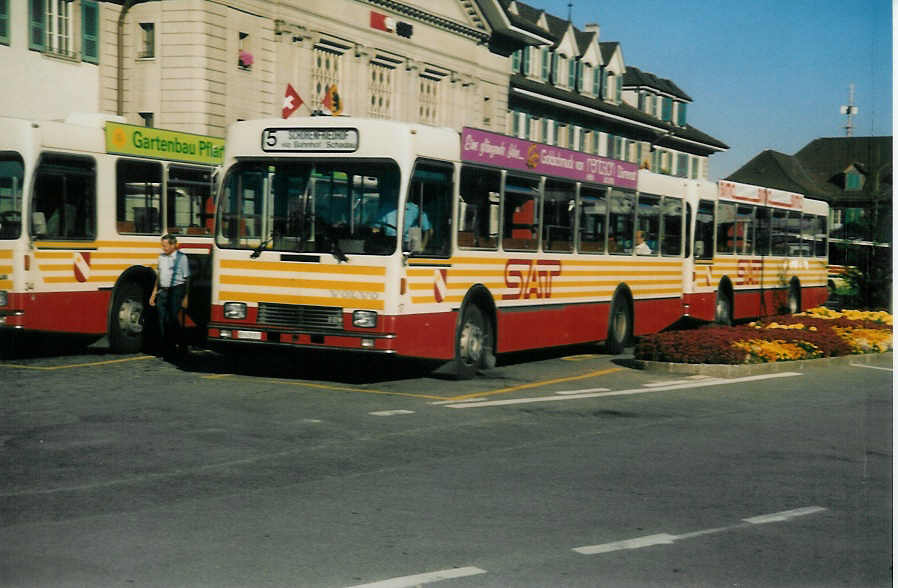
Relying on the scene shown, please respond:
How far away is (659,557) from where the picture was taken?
6660mm

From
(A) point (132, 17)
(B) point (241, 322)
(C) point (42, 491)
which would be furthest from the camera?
(A) point (132, 17)

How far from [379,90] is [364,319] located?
31.1 metres

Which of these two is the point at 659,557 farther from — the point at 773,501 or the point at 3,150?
the point at 3,150

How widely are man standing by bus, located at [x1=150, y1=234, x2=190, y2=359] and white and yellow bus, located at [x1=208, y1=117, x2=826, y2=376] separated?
231 cm

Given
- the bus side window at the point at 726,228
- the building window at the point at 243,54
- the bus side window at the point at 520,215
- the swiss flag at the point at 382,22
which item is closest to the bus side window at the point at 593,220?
the bus side window at the point at 520,215

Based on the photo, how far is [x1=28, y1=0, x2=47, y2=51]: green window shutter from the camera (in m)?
24.3

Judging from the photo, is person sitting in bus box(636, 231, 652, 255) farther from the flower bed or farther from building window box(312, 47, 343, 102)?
building window box(312, 47, 343, 102)

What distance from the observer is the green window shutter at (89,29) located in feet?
99.9

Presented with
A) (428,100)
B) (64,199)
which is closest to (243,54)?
(428,100)

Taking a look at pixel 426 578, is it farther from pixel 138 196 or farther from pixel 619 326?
pixel 619 326

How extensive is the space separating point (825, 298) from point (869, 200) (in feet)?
23.8

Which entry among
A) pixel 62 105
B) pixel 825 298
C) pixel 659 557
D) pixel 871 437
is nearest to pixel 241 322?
pixel 871 437

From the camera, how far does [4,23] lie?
1908cm

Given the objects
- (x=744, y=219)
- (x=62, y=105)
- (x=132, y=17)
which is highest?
(x=132, y=17)
